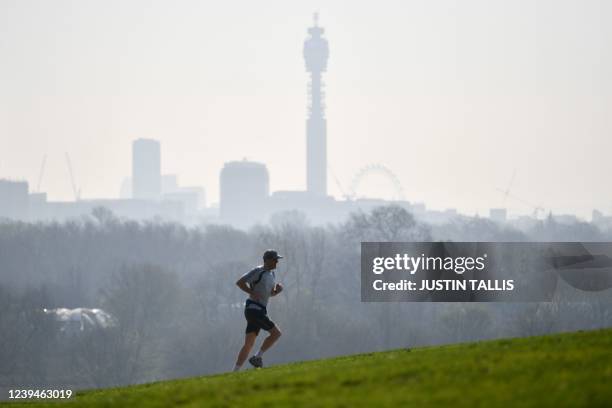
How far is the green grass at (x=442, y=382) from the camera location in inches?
603

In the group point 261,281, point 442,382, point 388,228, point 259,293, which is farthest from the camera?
point 388,228

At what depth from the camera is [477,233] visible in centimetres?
16775

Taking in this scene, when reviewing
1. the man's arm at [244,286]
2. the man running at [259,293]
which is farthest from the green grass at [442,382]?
the man running at [259,293]

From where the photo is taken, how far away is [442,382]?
650 inches

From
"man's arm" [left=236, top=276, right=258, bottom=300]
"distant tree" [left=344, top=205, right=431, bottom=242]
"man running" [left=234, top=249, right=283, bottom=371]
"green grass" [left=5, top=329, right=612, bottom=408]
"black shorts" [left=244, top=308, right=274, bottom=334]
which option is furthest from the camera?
"distant tree" [left=344, top=205, right=431, bottom=242]

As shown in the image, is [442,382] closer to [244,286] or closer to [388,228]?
[244,286]

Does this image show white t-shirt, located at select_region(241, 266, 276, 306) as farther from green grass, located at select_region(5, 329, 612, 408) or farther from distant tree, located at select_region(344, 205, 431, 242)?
distant tree, located at select_region(344, 205, 431, 242)

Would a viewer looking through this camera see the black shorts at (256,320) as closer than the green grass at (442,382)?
No

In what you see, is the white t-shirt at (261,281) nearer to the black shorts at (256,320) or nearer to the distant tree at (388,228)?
the black shorts at (256,320)

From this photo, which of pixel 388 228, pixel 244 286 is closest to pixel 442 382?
pixel 244 286

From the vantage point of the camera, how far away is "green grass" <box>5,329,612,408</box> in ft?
50.3

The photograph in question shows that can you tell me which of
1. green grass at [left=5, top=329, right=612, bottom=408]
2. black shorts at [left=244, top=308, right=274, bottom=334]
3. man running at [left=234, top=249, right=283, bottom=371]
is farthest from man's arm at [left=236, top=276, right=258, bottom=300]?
green grass at [left=5, top=329, right=612, bottom=408]

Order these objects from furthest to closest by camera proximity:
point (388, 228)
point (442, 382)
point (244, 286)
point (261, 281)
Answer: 1. point (388, 228)
2. point (261, 281)
3. point (244, 286)
4. point (442, 382)

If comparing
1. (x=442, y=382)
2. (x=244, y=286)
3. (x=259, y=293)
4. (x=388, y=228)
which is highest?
(x=388, y=228)
